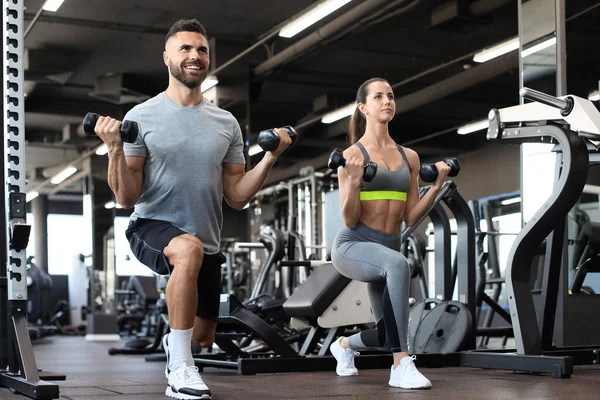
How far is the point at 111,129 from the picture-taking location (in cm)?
229

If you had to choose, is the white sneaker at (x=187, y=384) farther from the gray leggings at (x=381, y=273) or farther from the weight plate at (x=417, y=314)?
the weight plate at (x=417, y=314)

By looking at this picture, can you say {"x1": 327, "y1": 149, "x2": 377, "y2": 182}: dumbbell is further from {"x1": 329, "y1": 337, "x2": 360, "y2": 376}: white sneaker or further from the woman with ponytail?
{"x1": 329, "y1": 337, "x2": 360, "y2": 376}: white sneaker

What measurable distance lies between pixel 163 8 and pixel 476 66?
406cm

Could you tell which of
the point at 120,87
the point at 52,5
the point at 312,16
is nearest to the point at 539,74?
the point at 312,16

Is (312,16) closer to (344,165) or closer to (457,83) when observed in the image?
(457,83)

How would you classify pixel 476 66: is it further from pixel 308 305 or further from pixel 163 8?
pixel 308 305

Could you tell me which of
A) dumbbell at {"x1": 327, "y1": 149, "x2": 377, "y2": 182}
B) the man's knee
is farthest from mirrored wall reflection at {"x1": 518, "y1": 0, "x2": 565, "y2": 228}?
the man's knee

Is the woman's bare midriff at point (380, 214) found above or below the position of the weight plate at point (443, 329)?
above

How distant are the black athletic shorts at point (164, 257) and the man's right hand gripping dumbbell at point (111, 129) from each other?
0.32 m

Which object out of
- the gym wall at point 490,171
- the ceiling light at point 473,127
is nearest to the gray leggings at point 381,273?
the ceiling light at point 473,127

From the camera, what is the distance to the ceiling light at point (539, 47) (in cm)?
557

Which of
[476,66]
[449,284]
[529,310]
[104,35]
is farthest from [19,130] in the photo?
[476,66]

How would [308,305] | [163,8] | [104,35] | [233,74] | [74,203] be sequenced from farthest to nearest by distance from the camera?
→ [74,203], [233,74], [104,35], [163,8], [308,305]

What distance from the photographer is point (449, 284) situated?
4727 millimetres
